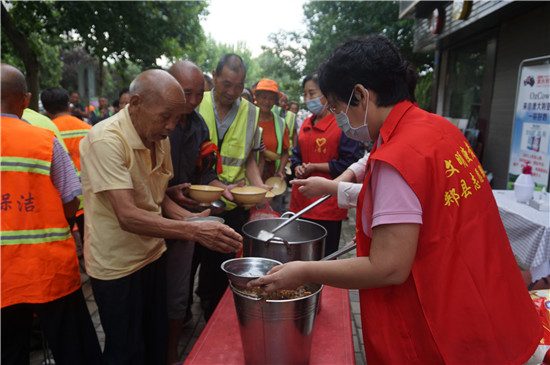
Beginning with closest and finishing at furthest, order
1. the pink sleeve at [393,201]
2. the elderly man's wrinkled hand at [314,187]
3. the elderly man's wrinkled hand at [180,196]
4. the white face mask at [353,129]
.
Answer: the pink sleeve at [393,201] < the white face mask at [353,129] < the elderly man's wrinkled hand at [314,187] < the elderly man's wrinkled hand at [180,196]

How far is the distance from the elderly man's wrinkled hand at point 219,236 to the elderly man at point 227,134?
1226mm

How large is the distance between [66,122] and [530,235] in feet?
Result: 15.6

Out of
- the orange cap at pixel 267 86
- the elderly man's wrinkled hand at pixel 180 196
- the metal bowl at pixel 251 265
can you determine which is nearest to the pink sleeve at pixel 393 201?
the metal bowl at pixel 251 265

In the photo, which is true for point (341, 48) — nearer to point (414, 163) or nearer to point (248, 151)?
point (414, 163)

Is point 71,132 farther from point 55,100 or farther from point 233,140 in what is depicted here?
point 233,140

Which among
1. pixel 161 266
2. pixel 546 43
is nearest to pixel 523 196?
pixel 546 43

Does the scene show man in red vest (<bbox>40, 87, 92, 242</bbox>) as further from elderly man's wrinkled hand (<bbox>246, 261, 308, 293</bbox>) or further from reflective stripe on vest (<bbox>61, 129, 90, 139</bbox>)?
elderly man's wrinkled hand (<bbox>246, 261, 308, 293</bbox>)

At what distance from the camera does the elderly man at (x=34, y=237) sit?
2.03 meters

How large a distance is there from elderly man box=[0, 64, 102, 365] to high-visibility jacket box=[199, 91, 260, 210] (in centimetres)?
124

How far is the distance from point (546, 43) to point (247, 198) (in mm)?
5226

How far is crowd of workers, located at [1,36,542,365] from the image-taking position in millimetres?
1218

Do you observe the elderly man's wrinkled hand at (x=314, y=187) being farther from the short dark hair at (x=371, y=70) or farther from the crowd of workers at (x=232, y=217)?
the short dark hair at (x=371, y=70)

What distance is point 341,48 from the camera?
1374 mm

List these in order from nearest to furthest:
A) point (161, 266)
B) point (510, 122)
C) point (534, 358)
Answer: point (534, 358)
point (161, 266)
point (510, 122)
